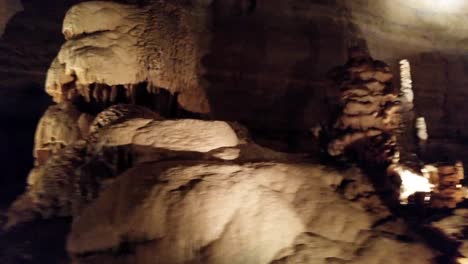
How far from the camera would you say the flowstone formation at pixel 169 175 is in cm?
503

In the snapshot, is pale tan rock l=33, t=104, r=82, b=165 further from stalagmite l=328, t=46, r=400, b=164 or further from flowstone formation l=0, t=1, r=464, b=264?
stalagmite l=328, t=46, r=400, b=164

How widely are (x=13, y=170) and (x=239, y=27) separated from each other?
717cm

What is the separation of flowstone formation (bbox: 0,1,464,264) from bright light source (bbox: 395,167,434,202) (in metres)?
0.45

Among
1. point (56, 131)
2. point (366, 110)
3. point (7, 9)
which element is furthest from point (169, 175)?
point (7, 9)

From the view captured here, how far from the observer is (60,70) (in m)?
8.55

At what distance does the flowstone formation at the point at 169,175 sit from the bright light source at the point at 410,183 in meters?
0.45

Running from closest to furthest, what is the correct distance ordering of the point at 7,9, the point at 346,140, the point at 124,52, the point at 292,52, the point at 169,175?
the point at 169,175, the point at 346,140, the point at 124,52, the point at 7,9, the point at 292,52

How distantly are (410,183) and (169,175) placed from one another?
3.17m

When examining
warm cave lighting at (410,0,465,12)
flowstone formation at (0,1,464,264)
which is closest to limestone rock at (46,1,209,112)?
flowstone formation at (0,1,464,264)

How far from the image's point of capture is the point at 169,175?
209 inches

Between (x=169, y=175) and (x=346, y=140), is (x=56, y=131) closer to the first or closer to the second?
(x=169, y=175)

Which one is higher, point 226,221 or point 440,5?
point 440,5

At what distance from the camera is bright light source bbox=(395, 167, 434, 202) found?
6891 mm

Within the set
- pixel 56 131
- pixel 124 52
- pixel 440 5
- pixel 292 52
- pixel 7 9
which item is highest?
pixel 440 5
